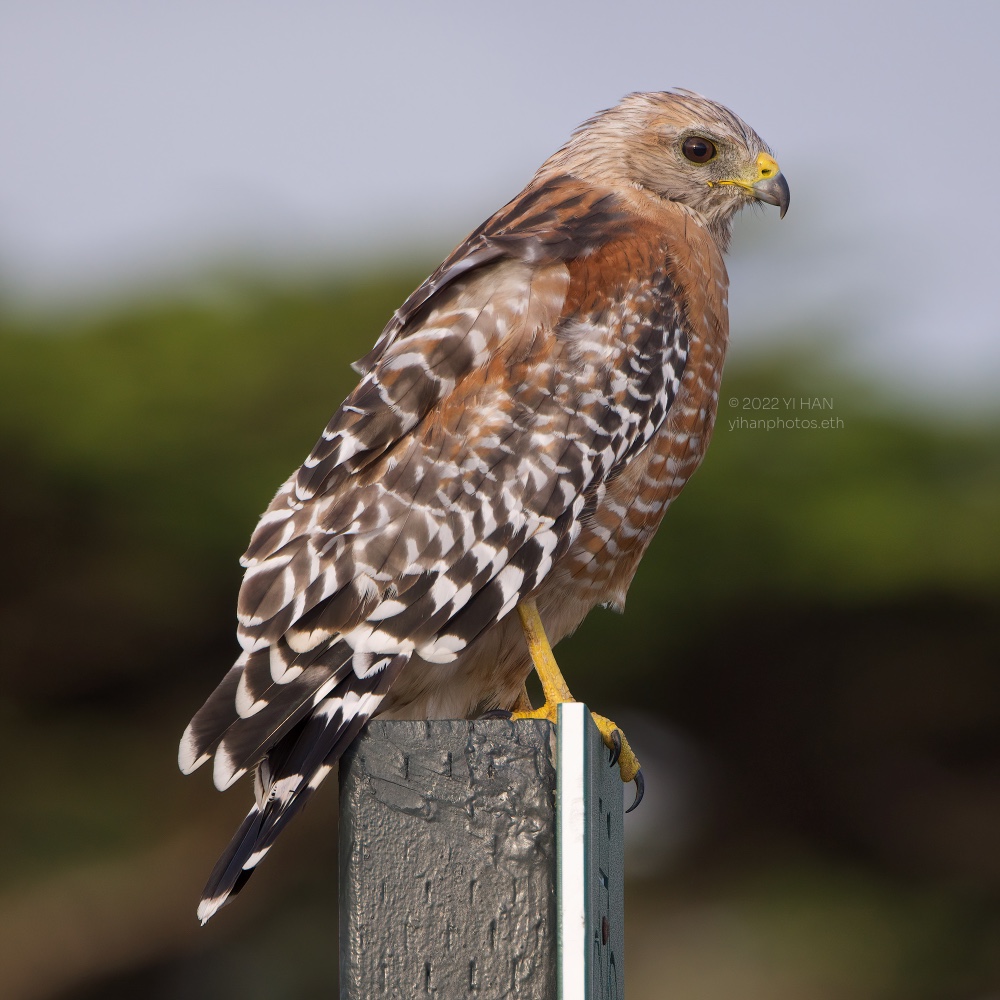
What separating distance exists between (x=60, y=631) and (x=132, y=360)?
196 cm

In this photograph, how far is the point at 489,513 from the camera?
3182 mm

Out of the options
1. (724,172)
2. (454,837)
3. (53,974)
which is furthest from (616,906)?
(53,974)

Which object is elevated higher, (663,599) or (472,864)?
(472,864)

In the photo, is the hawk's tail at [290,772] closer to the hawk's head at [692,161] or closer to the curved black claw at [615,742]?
the curved black claw at [615,742]

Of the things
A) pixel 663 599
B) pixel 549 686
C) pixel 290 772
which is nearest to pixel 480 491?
pixel 549 686

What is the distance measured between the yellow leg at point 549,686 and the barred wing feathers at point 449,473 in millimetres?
130

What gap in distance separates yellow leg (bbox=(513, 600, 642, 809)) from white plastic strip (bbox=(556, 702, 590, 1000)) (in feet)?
2.73

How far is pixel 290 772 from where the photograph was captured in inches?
104

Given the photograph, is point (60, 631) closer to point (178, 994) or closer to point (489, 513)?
point (178, 994)

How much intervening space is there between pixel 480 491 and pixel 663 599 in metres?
6.78

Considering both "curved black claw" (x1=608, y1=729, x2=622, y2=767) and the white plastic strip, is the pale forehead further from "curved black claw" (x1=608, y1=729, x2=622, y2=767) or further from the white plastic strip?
the white plastic strip

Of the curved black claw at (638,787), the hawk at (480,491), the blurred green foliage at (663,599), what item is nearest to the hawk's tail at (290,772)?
the hawk at (480,491)

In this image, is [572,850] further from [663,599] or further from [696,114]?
[663,599]

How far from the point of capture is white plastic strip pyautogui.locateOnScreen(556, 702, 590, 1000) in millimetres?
2059
